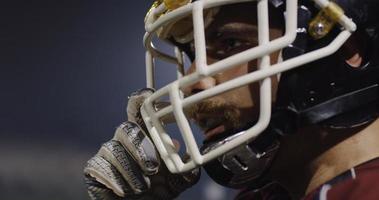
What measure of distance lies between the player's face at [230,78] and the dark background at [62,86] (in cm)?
65

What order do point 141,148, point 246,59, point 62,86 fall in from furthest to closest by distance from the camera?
point 62,86 < point 141,148 < point 246,59

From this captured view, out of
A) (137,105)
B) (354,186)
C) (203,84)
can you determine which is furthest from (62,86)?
(354,186)

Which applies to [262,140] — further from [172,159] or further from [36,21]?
[36,21]

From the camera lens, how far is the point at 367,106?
71 cm

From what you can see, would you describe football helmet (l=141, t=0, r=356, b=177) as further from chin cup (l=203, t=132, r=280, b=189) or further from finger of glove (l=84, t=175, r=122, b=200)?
finger of glove (l=84, t=175, r=122, b=200)

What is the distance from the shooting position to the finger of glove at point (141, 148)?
2.67 feet

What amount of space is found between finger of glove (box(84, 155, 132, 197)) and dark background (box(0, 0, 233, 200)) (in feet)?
1.73

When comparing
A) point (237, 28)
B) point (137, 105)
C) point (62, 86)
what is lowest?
point (62, 86)

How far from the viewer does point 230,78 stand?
2.39 ft

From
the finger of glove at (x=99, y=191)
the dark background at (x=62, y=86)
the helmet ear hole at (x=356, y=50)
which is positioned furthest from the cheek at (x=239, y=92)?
the dark background at (x=62, y=86)

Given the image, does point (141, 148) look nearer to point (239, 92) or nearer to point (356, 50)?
point (239, 92)

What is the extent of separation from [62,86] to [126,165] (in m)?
0.61

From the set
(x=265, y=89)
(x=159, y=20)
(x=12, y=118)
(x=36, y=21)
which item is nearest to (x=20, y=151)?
(x=12, y=118)

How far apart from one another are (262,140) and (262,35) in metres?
0.13
